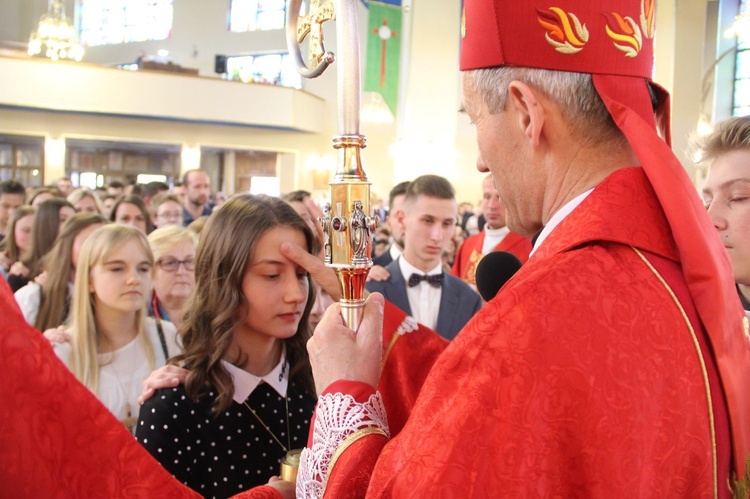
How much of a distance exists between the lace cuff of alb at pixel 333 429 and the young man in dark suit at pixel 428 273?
305cm

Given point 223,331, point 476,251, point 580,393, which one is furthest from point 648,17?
point 476,251

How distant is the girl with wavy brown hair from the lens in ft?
6.49

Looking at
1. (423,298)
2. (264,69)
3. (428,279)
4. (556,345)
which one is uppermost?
(264,69)

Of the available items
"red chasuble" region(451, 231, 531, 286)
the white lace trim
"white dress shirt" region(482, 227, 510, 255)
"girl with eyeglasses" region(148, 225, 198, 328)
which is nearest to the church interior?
"red chasuble" region(451, 231, 531, 286)

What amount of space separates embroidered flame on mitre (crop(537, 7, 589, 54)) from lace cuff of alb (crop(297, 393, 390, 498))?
689 mm

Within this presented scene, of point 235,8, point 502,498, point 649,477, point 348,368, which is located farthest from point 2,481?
point 235,8

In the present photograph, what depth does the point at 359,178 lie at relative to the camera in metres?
1.35

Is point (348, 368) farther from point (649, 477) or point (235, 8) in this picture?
point (235, 8)

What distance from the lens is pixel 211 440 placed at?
200 cm

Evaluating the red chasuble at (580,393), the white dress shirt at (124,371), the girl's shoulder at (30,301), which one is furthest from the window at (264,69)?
the red chasuble at (580,393)

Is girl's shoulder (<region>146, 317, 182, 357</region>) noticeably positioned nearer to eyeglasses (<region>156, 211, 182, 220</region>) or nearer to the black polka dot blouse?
the black polka dot blouse

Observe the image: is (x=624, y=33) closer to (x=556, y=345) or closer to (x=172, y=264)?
(x=556, y=345)

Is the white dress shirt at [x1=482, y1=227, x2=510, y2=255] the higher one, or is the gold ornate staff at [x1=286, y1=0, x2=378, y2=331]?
the gold ornate staff at [x1=286, y1=0, x2=378, y2=331]

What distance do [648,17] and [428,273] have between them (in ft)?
10.5
